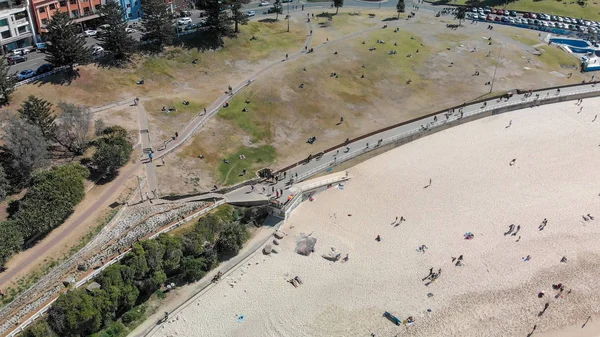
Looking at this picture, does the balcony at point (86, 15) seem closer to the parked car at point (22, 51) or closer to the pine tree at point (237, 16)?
the parked car at point (22, 51)

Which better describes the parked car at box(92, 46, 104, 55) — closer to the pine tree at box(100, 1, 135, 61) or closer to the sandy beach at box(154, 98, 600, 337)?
the pine tree at box(100, 1, 135, 61)

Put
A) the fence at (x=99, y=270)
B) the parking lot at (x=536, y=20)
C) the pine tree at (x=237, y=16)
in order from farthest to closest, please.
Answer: the parking lot at (x=536, y=20) → the pine tree at (x=237, y=16) → the fence at (x=99, y=270)

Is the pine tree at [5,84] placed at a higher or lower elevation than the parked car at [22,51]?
lower

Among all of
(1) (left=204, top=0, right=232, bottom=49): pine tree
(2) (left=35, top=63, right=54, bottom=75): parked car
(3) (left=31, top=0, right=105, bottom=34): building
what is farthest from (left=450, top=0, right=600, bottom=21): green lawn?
(2) (left=35, top=63, right=54, bottom=75): parked car

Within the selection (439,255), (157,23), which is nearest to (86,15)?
(157,23)

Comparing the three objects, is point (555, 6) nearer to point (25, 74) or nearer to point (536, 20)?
point (536, 20)

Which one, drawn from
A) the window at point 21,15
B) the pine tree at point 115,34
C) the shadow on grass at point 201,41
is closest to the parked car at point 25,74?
the pine tree at point 115,34

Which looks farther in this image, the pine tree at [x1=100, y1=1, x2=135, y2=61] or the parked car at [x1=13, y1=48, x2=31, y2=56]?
the parked car at [x1=13, y1=48, x2=31, y2=56]
